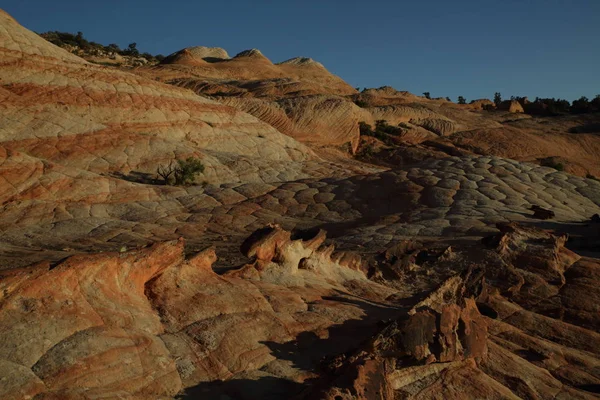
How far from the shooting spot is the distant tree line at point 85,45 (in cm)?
7609

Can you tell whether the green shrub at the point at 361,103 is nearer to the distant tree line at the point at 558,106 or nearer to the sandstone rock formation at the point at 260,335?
the distant tree line at the point at 558,106

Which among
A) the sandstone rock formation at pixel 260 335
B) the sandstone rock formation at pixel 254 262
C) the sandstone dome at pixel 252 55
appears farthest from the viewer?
the sandstone dome at pixel 252 55

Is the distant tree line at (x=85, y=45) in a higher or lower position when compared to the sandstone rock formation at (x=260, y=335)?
higher

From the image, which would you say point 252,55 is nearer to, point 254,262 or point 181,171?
point 181,171

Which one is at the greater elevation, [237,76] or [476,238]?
[237,76]

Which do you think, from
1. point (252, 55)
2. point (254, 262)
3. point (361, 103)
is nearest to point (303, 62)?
point (252, 55)

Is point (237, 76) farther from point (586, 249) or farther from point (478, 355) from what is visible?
point (478, 355)

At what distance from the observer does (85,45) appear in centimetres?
7912

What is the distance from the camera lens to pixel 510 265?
13812mm

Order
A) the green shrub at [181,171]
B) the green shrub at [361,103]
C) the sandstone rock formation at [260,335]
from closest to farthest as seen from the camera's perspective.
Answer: the sandstone rock formation at [260,335], the green shrub at [181,171], the green shrub at [361,103]

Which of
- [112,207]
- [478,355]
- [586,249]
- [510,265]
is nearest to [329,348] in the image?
[478,355]

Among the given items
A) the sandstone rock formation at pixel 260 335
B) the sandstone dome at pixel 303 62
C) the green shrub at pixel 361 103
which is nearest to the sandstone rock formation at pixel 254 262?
the sandstone rock formation at pixel 260 335

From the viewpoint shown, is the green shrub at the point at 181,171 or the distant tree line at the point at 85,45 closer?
the green shrub at the point at 181,171

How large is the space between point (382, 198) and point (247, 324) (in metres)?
19.4
